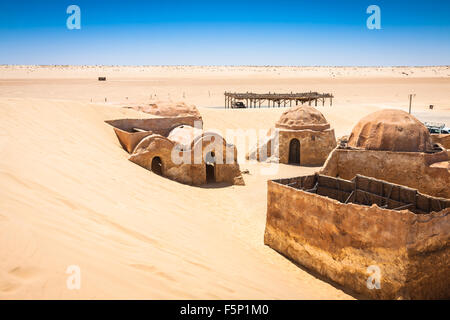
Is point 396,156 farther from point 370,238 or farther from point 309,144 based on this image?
point 309,144

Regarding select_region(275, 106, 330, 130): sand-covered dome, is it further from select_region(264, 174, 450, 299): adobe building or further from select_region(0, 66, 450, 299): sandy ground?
select_region(264, 174, 450, 299): adobe building

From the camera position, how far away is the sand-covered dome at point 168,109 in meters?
19.0

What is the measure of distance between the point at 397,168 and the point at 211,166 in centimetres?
762

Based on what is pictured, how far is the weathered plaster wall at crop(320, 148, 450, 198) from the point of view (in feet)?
36.1

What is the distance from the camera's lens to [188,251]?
20.7ft

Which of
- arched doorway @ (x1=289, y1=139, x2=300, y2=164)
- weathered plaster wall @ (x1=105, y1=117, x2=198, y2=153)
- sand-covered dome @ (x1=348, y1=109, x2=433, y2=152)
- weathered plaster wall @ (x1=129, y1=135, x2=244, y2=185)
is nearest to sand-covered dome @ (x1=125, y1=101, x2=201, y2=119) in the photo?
weathered plaster wall @ (x1=105, y1=117, x2=198, y2=153)

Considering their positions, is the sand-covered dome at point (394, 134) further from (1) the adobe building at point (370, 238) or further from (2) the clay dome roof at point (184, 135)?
(2) the clay dome roof at point (184, 135)

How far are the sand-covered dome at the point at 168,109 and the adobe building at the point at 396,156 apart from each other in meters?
9.20

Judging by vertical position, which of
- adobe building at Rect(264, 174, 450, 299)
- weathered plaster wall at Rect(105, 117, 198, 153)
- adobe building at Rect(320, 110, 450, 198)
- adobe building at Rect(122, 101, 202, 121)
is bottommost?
adobe building at Rect(264, 174, 450, 299)

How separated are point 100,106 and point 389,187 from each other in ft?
45.2

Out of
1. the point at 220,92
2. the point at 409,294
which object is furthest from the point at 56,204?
the point at 220,92

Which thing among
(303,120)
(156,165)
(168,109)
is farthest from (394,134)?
(168,109)

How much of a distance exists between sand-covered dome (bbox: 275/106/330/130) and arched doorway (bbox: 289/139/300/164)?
80cm

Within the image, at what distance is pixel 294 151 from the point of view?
60.9ft
